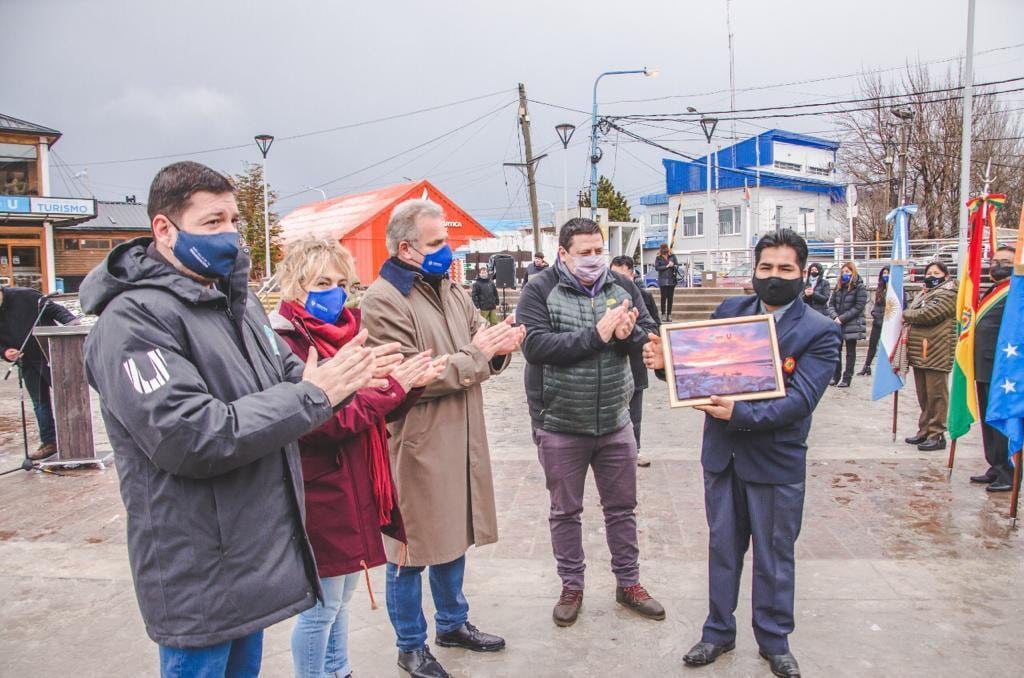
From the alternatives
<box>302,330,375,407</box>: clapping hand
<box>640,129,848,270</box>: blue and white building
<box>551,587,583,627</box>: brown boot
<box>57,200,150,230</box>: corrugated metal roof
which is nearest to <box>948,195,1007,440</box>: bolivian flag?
<box>551,587,583,627</box>: brown boot

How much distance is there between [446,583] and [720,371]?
1616 millimetres

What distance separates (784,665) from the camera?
3.22 metres

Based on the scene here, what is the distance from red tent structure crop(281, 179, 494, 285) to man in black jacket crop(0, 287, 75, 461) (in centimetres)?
1526

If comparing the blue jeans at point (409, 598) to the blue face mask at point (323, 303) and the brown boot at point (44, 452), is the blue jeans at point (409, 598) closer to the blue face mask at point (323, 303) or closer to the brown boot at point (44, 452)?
the blue face mask at point (323, 303)

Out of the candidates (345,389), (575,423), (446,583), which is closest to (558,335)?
(575,423)

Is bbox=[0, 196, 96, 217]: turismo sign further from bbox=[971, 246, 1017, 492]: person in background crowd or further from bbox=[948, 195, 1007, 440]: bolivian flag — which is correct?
bbox=[971, 246, 1017, 492]: person in background crowd

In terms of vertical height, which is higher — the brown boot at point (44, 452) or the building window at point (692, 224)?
the building window at point (692, 224)

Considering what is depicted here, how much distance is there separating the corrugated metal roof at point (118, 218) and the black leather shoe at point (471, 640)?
1788 inches

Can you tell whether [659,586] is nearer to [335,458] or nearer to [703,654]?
[703,654]

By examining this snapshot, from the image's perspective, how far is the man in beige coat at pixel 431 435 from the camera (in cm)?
326

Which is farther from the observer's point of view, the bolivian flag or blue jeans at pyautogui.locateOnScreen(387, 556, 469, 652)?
the bolivian flag

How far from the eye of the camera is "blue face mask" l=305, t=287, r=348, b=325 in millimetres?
2902

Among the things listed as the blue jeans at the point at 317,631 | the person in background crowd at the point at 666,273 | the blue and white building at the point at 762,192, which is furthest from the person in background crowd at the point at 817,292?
the blue and white building at the point at 762,192

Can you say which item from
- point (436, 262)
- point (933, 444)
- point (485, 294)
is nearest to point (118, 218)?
point (485, 294)
